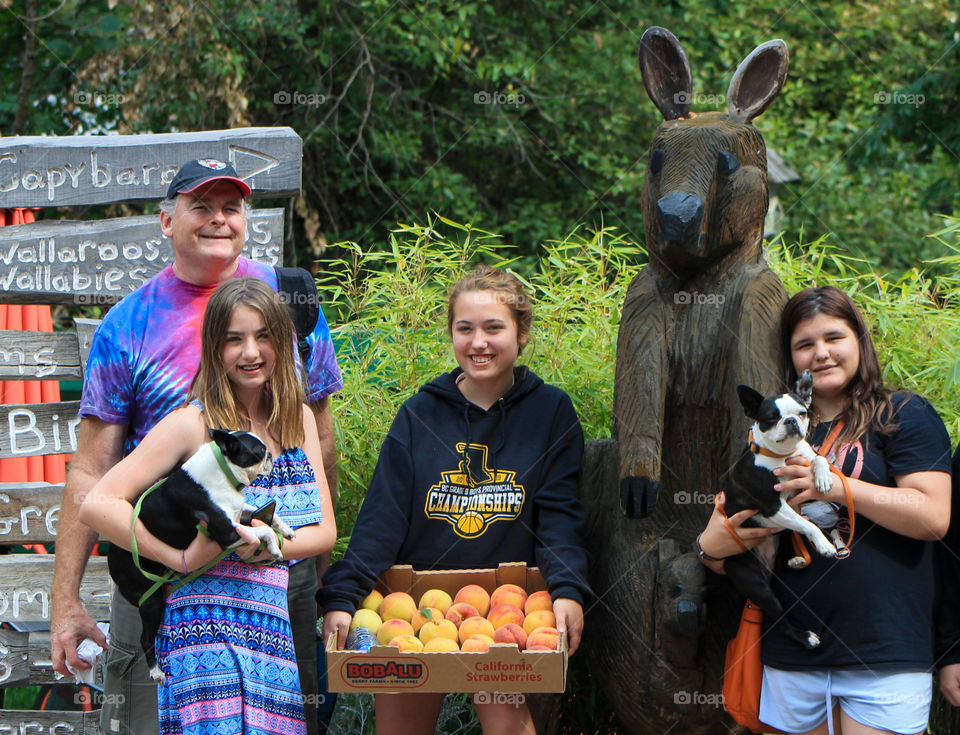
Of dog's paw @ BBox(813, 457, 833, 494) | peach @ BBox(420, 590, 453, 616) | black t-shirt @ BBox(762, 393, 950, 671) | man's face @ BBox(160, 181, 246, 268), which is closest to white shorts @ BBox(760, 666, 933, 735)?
black t-shirt @ BBox(762, 393, 950, 671)

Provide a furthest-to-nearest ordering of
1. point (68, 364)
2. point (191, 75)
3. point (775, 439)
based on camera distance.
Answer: point (191, 75) < point (68, 364) < point (775, 439)

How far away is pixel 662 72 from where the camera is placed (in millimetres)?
3010

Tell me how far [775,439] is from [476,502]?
90 cm

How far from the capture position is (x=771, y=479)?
96.3 inches

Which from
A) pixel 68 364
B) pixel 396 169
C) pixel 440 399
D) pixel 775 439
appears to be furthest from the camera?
pixel 396 169

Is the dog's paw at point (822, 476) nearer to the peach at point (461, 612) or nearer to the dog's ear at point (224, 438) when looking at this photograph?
the peach at point (461, 612)

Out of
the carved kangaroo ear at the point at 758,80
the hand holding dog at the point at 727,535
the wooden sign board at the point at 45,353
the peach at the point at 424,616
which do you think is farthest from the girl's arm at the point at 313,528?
the wooden sign board at the point at 45,353

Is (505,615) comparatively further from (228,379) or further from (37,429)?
(37,429)

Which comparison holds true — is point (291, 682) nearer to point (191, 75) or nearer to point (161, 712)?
point (161, 712)

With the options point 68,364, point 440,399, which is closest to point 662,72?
point 440,399

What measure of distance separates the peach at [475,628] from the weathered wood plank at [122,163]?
2.11 m

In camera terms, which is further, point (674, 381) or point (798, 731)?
point (674, 381)

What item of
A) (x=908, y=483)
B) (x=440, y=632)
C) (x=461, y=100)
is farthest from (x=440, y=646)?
(x=461, y=100)

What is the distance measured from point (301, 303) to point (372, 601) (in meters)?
Result: 0.90
